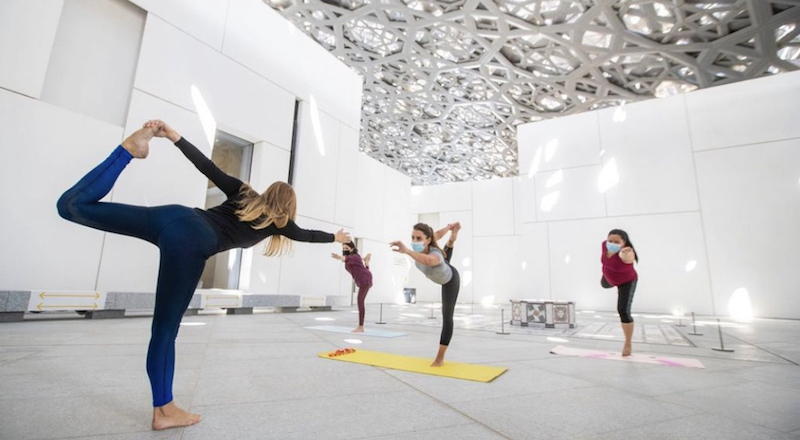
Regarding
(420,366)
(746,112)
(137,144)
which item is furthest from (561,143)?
(137,144)

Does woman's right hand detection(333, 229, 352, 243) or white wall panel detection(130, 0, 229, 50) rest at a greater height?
white wall panel detection(130, 0, 229, 50)

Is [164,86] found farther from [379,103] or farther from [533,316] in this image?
[379,103]

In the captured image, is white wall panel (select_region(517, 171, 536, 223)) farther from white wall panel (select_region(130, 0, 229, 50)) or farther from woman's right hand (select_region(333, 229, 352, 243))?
woman's right hand (select_region(333, 229, 352, 243))

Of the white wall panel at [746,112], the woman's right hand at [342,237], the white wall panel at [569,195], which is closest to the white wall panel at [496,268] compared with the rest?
the white wall panel at [569,195]

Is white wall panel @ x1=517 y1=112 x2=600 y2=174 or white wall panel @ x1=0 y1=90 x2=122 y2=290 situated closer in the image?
white wall panel @ x1=0 y1=90 x2=122 y2=290

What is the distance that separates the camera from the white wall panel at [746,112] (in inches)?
510

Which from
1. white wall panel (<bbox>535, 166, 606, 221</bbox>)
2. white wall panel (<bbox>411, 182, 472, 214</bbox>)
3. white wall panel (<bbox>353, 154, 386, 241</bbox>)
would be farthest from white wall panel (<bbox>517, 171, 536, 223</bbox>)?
white wall panel (<bbox>353, 154, 386, 241</bbox>)

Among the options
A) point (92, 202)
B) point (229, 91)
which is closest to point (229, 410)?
point (92, 202)

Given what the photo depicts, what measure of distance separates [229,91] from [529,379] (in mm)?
10593

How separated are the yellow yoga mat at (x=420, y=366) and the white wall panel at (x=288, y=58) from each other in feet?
32.4

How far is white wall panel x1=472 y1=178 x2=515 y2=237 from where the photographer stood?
22703 millimetres

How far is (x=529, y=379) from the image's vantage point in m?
3.26

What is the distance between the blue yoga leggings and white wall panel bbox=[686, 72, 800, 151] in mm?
18041

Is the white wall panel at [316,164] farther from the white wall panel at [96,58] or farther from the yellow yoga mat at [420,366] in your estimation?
the yellow yoga mat at [420,366]
